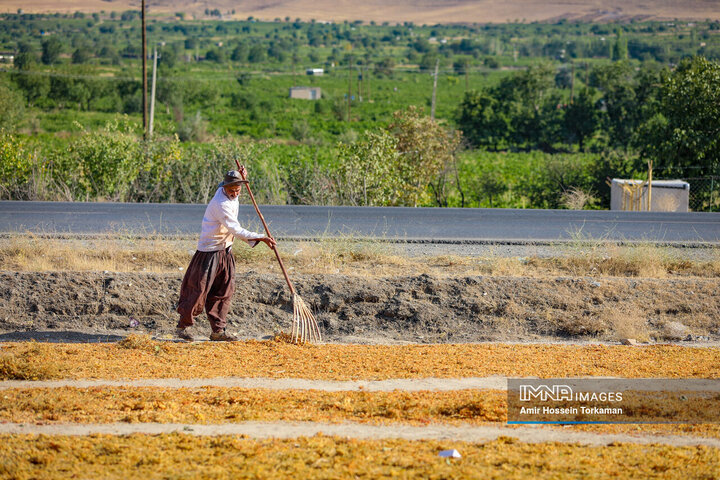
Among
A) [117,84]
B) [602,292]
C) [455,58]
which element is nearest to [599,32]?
[455,58]

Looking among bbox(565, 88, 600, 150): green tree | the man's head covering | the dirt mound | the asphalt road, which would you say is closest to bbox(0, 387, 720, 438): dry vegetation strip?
the man's head covering

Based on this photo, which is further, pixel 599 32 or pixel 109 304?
pixel 599 32

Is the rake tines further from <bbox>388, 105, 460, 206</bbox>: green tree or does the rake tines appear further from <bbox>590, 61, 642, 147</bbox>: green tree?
<bbox>590, 61, 642, 147</bbox>: green tree

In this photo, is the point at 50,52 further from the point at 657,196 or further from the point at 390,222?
the point at 390,222

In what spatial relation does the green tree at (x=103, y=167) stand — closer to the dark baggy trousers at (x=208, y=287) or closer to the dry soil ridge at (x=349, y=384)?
the dark baggy trousers at (x=208, y=287)

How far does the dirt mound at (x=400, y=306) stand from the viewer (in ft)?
29.8

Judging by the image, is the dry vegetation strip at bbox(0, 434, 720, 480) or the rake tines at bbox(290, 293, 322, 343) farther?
the rake tines at bbox(290, 293, 322, 343)

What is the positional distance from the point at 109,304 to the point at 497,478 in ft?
20.3

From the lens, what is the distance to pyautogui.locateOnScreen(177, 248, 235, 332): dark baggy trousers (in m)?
7.90

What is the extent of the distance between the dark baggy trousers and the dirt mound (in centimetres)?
91

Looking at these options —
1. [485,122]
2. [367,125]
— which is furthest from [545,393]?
[367,125]

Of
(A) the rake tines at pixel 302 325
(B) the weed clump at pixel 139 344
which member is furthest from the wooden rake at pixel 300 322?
(B) the weed clump at pixel 139 344

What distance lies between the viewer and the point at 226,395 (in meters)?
6.19

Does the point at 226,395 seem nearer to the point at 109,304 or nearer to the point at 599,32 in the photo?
the point at 109,304
